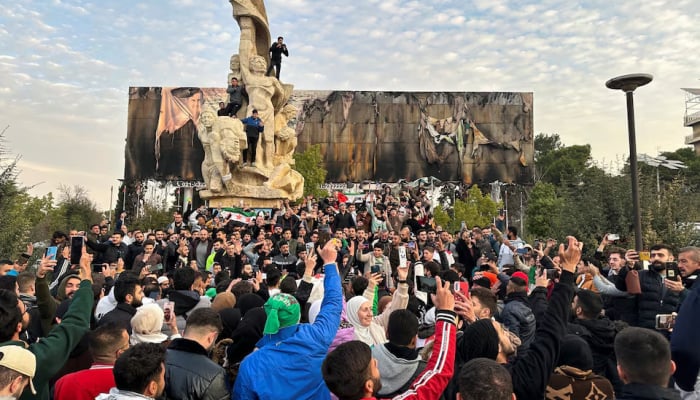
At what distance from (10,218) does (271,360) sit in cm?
1139

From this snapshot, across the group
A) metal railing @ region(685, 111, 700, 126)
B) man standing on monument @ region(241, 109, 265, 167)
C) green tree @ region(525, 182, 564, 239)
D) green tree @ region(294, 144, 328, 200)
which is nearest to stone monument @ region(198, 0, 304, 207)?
man standing on monument @ region(241, 109, 265, 167)

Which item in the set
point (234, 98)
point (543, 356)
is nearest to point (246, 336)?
point (543, 356)

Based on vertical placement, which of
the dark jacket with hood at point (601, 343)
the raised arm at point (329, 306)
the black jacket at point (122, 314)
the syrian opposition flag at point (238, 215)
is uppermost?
the syrian opposition flag at point (238, 215)

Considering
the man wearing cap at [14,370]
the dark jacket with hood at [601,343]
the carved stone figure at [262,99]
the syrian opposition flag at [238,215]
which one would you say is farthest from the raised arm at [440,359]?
the carved stone figure at [262,99]

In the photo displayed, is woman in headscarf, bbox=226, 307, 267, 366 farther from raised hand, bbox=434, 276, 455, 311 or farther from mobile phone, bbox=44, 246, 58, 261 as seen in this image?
mobile phone, bbox=44, 246, 58, 261

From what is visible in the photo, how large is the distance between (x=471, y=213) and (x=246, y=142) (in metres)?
22.0

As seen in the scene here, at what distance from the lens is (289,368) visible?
275 centimetres

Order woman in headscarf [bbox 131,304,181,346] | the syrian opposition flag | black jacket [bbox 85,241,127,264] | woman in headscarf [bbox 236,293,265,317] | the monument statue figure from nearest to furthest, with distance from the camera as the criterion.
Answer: woman in headscarf [bbox 131,304,181,346], woman in headscarf [bbox 236,293,265,317], black jacket [bbox 85,241,127,264], the syrian opposition flag, the monument statue figure

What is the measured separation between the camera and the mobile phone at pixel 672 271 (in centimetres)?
457

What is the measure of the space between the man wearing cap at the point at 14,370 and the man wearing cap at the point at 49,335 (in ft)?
0.95

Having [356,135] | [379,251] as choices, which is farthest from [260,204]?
[356,135]

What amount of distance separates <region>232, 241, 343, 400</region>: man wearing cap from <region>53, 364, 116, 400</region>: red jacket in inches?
26.7

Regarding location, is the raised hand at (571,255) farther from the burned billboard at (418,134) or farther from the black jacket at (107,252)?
the burned billboard at (418,134)

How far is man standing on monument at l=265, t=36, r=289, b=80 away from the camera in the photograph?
55.9ft
